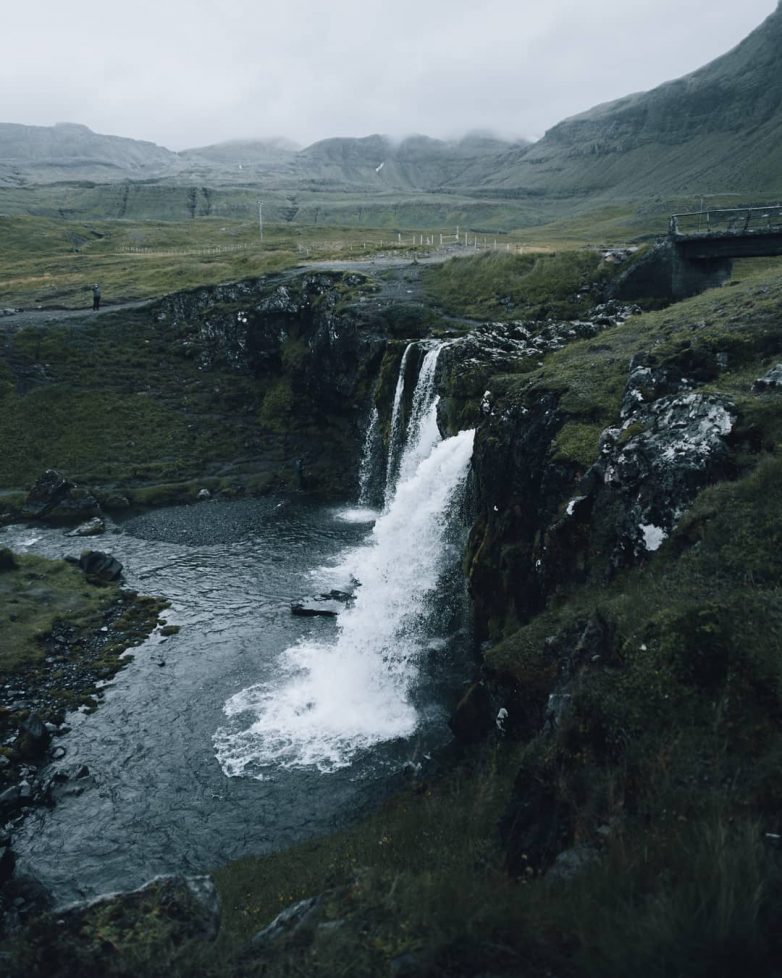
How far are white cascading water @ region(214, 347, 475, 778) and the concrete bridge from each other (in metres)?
24.3

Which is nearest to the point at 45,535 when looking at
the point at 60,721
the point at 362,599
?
the point at 60,721

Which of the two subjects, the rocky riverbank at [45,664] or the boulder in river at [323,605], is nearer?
the rocky riverbank at [45,664]

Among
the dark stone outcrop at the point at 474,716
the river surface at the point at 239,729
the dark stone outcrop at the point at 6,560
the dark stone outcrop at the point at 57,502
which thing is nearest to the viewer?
the river surface at the point at 239,729

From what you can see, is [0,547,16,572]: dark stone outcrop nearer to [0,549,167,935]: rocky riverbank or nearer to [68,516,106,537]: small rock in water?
[0,549,167,935]: rocky riverbank

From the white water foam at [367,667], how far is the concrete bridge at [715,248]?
24.4 meters

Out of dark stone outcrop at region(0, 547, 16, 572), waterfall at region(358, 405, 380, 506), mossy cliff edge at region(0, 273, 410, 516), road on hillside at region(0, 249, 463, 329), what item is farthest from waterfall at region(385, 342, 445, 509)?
road on hillside at region(0, 249, 463, 329)

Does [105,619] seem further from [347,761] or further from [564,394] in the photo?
[564,394]

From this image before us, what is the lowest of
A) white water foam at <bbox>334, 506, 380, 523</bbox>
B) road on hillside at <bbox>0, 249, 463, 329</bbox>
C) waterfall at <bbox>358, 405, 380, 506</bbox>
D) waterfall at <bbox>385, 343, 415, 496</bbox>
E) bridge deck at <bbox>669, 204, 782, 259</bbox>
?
white water foam at <bbox>334, 506, 380, 523</bbox>

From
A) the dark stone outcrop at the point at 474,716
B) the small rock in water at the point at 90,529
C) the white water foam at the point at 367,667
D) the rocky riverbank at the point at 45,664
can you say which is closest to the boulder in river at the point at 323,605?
the white water foam at the point at 367,667

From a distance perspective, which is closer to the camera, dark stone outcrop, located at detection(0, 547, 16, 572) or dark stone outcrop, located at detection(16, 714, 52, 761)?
dark stone outcrop, located at detection(16, 714, 52, 761)

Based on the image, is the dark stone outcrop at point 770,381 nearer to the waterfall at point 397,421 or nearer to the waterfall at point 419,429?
the waterfall at point 419,429

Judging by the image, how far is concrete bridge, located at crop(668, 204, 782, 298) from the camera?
43.8 m

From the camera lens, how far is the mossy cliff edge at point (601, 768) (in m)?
8.34

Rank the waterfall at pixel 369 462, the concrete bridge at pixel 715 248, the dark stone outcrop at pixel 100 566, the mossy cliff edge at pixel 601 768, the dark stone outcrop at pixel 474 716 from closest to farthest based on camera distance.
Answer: the mossy cliff edge at pixel 601 768
the dark stone outcrop at pixel 474 716
the dark stone outcrop at pixel 100 566
the concrete bridge at pixel 715 248
the waterfall at pixel 369 462
